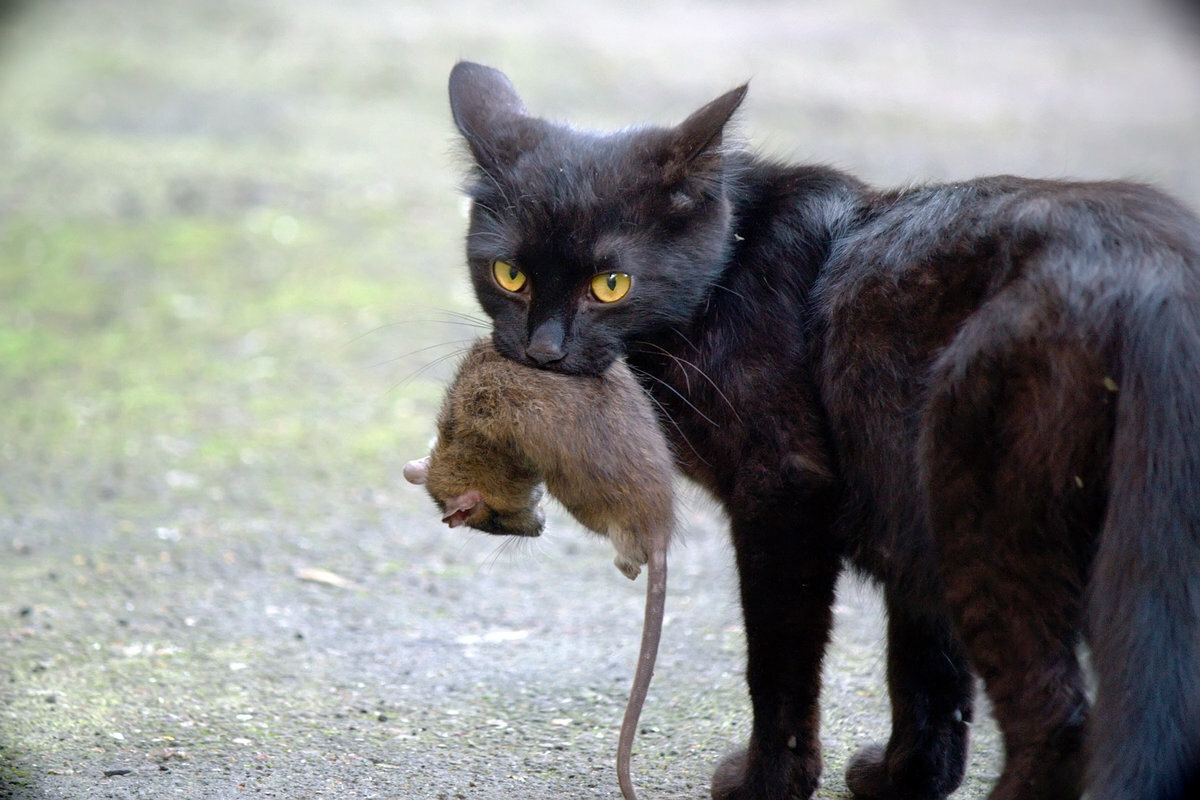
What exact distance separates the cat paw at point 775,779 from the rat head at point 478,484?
2.68 ft

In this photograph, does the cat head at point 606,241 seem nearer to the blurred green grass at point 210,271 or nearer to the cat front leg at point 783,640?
the cat front leg at point 783,640

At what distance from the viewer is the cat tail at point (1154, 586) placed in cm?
215

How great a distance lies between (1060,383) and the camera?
226 cm

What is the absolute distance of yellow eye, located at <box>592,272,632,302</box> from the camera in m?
3.01

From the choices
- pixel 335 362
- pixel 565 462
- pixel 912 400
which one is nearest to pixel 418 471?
pixel 565 462

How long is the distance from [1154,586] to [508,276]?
169 cm

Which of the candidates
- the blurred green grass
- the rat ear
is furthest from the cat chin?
the blurred green grass

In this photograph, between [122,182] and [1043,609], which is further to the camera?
[122,182]

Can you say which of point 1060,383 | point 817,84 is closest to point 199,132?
point 817,84

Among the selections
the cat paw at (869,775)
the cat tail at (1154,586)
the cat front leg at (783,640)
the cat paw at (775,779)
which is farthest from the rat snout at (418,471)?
the cat tail at (1154,586)

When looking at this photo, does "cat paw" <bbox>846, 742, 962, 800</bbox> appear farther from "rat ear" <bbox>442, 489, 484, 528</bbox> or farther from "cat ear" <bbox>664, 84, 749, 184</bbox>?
"cat ear" <bbox>664, 84, 749, 184</bbox>

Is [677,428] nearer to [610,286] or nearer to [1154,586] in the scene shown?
[610,286]

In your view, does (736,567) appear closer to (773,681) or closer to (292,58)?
(773,681)

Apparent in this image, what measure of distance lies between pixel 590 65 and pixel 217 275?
16.7ft
